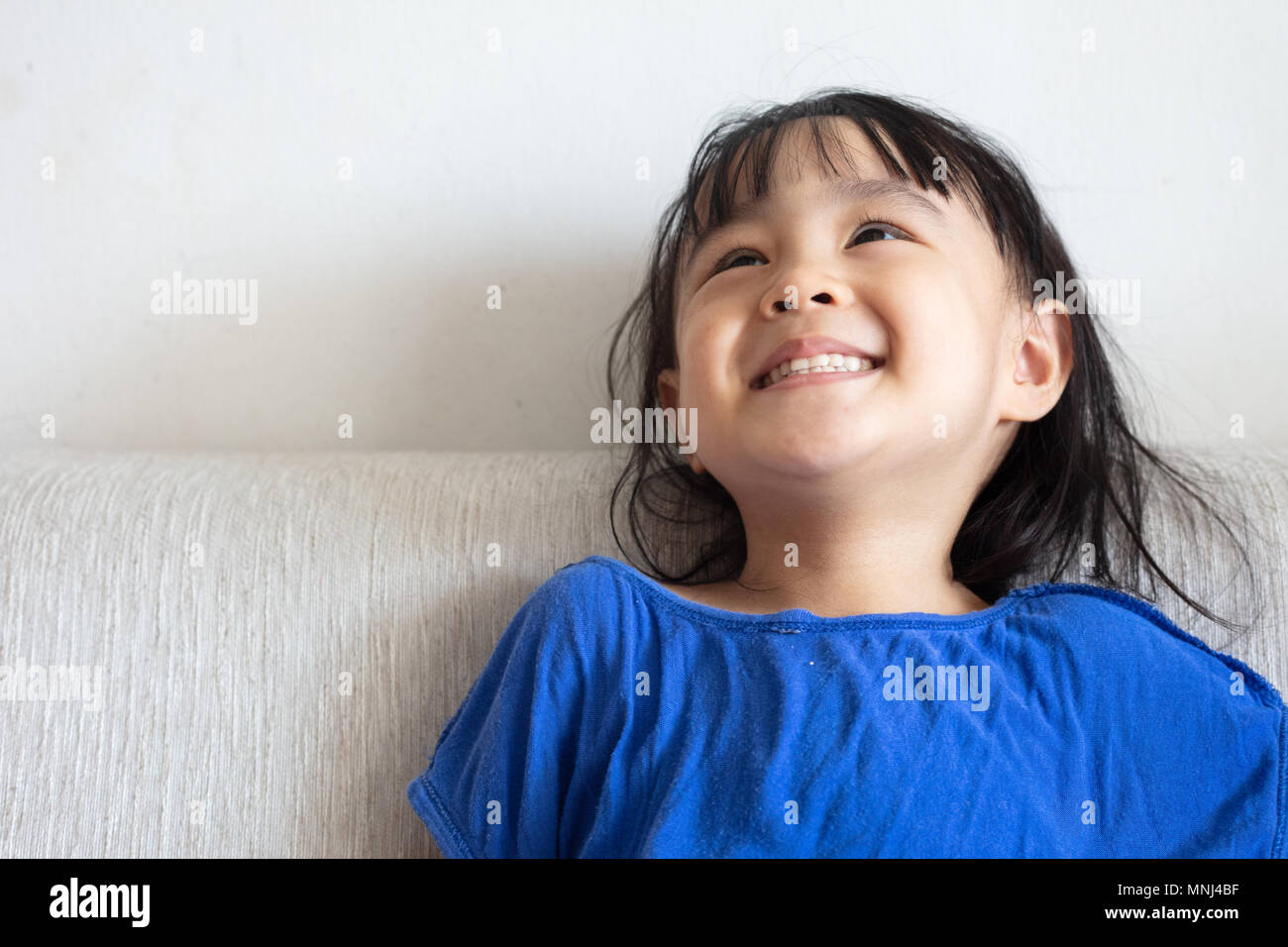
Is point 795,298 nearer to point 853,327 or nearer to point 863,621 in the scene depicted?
point 853,327

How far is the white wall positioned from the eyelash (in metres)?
0.27

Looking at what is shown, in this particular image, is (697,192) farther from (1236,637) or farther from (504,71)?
(1236,637)

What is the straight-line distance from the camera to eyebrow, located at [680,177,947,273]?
873 millimetres

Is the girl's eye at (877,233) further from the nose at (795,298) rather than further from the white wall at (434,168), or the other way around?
the white wall at (434,168)

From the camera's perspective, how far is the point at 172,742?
89 centimetres

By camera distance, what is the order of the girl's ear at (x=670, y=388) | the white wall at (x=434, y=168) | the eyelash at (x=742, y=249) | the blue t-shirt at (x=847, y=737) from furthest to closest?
the white wall at (x=434, y=168) → the girl's ear at (x=670, y=388) → the eyelash at (x=742, y=249) → the blue t-shirt at (x=847, y=737)

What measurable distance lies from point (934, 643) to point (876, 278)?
0.27 metres

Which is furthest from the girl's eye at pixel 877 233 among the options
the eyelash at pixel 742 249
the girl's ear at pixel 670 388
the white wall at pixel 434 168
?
the white wall at pixel 434 168

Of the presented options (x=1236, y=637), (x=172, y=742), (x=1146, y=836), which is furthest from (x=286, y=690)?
(x=1236, y=637)

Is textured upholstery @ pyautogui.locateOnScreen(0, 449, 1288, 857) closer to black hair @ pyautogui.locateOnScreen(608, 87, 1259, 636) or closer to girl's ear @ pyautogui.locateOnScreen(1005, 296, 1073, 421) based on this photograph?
black hair @ pyautogui.locateOnScreen(608, 87, 1259, 636)

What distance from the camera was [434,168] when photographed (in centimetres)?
118

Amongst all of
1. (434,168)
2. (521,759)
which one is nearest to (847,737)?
(521,759)

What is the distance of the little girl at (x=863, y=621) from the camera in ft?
2.44

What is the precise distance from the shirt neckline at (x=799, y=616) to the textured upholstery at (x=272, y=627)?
11cm
